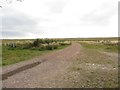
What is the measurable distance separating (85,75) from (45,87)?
13.4ft

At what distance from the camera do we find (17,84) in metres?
14.0

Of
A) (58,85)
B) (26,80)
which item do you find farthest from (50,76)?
(58,85)

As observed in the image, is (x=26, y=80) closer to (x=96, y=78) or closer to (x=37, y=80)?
(x=37, y=80)

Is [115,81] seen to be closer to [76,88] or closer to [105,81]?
[105,81]

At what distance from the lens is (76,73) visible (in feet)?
56.0

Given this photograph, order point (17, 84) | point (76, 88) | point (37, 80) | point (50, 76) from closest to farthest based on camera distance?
1. point (76, 88)
2. point (17, 84)
3. point (37, 80)
4. point (50, 76)

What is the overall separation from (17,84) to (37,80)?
1.37 m

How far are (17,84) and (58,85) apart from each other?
2.27 metres

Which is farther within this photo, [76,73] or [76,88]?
[76,73]

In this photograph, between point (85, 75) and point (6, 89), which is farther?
point (85, 75)

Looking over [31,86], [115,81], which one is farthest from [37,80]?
[115,81]

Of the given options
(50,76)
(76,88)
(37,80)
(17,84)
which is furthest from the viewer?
(50,76)

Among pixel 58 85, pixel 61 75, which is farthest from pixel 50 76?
pixel 58 85

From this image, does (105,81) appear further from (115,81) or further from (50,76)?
(50,76)
